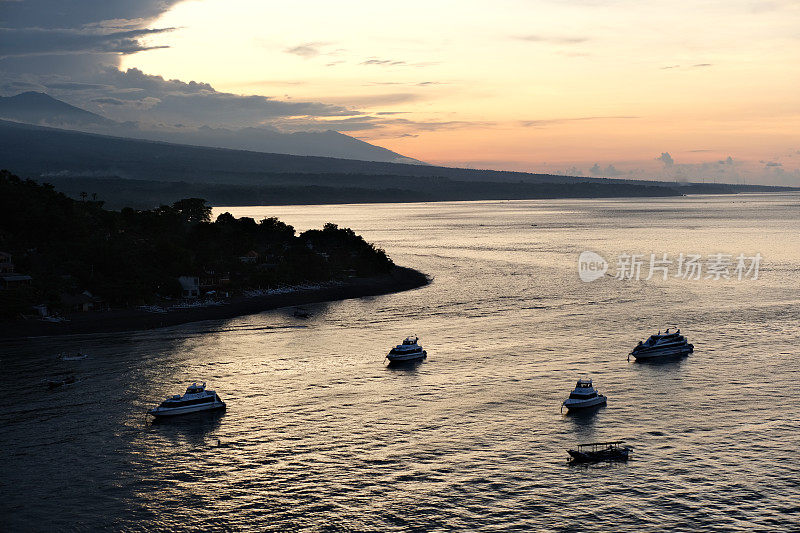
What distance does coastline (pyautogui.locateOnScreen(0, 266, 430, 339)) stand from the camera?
9631cm

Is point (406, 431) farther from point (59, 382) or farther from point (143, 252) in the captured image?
point (143, 252)

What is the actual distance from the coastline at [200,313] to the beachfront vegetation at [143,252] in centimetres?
493

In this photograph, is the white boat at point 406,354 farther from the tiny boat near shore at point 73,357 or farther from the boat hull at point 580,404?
the tiny boat near shore at point 73,357

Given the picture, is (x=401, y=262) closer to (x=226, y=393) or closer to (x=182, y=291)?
(x=182, y=291)

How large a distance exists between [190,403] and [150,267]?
220 ft

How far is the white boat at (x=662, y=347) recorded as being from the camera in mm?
77562

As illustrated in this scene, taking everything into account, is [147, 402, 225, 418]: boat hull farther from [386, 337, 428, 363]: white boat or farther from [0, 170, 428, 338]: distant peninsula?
[0, 170, 428, 338]: distant peninsula

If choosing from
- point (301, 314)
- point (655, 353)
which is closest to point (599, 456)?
point (655, 353)

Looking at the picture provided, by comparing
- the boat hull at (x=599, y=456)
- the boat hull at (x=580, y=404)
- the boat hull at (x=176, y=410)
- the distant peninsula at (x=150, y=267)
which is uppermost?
the distant peninsula at (x=150, y=267)

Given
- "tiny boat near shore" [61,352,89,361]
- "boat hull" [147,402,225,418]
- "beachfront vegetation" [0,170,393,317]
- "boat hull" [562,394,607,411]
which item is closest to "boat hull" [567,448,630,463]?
"boat hull" [562,394,607,411]

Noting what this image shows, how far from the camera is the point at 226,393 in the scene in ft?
219

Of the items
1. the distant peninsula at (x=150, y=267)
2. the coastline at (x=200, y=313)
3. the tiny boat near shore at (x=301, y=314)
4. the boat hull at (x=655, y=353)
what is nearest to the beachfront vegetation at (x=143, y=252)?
the distant peninsula at (x=150, y=267)

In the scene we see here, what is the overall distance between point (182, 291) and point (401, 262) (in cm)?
6938

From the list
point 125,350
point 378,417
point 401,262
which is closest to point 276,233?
point 401,262
